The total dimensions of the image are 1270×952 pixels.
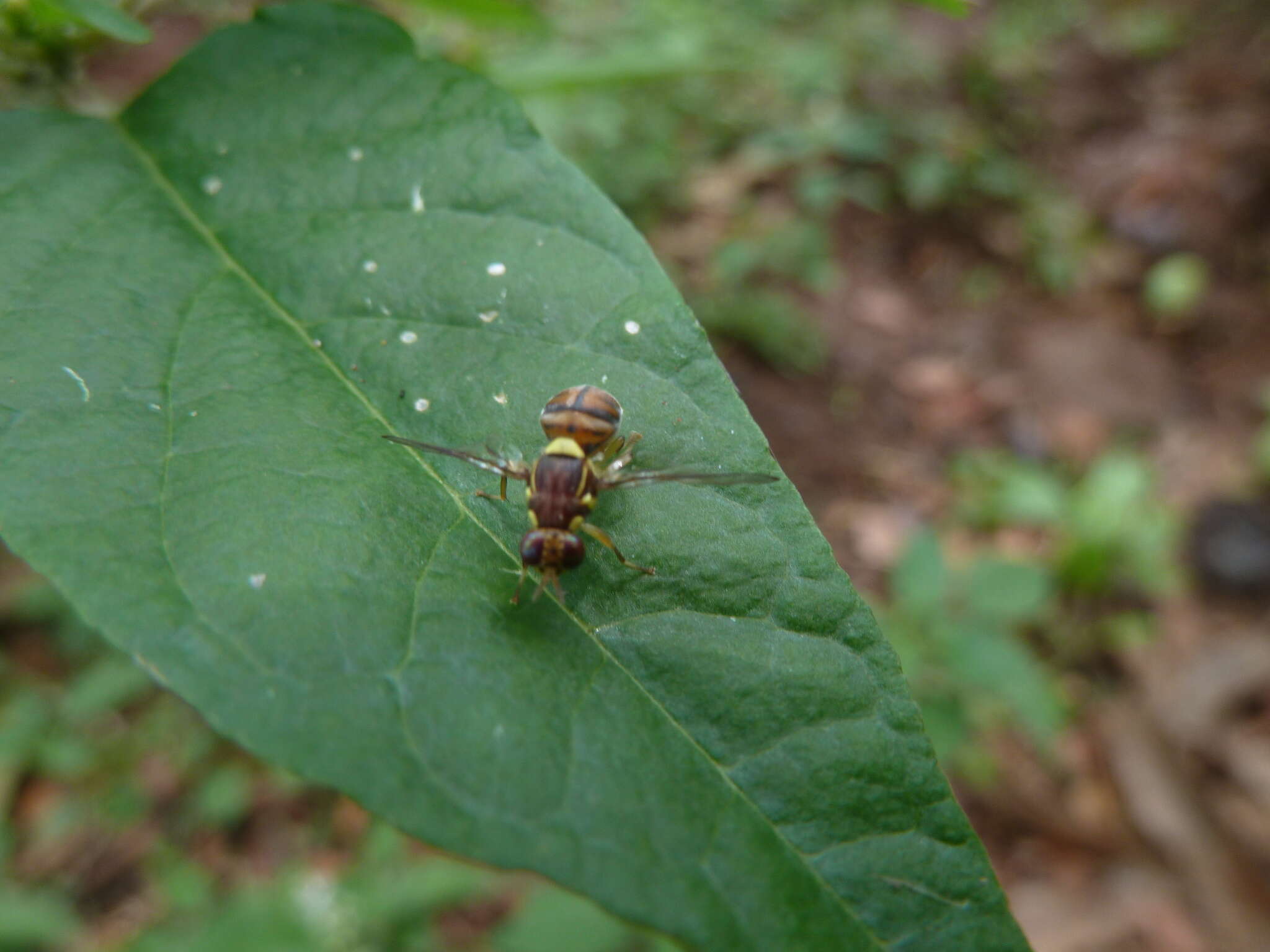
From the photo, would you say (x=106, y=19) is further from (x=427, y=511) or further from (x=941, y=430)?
(x=941, y=430)

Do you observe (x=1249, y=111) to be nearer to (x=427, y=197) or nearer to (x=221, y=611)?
(x=427, y=197)

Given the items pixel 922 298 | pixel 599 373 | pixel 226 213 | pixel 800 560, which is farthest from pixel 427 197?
pixel 922 298

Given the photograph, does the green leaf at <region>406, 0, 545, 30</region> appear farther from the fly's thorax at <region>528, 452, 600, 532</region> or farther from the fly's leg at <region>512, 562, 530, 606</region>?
the fly's leg at <region>512, 562, 530, 606</region>

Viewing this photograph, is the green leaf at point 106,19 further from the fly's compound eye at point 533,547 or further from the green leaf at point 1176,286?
the green leaf at point 1176,286

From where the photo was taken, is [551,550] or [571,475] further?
[571,475]

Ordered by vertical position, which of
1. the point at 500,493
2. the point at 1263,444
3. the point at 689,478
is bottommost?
the point at 1263,444

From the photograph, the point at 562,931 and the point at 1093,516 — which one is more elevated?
the point at 1093,516

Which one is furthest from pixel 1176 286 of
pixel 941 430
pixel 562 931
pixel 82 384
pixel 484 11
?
pixel 82 384

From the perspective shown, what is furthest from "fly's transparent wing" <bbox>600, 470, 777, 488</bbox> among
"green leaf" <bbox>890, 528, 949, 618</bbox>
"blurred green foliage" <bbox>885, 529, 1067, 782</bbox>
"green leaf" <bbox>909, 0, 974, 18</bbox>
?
"green leaf" <bbox>890, 528, 949, 618</bbox>
